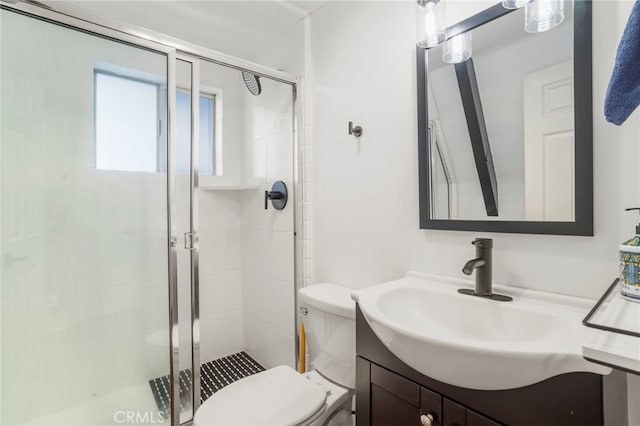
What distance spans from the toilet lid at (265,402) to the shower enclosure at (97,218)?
0.47m

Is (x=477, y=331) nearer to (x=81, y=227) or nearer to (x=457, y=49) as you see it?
(x=457, y=49)

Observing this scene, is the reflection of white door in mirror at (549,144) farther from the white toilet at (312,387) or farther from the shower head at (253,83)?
the shower head at (253,83)

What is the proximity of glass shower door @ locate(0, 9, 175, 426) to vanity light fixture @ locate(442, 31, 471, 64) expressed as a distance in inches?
46.7

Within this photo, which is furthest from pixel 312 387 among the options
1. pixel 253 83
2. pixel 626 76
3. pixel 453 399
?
pixel 253 83

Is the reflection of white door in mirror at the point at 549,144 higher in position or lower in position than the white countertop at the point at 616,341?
higher

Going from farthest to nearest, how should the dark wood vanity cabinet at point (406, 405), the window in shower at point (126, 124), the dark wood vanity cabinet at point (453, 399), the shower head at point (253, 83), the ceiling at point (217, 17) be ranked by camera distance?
the shower head at point (253, 83) → the ceiling at point (217, 17) → the window in shower at point (126, 124) → the dark wood vanity cabinet at point (406, 405) → the dark wood vanity cabinet at point (453, 399)

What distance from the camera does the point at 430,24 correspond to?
107cm

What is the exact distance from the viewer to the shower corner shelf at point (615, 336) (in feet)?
1.44

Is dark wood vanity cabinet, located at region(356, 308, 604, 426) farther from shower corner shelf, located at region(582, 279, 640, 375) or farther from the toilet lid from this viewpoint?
the toilet lid

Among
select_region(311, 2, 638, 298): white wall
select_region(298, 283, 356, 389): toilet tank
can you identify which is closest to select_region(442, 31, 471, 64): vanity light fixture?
select_region(311, 2, 638, 298): white wall

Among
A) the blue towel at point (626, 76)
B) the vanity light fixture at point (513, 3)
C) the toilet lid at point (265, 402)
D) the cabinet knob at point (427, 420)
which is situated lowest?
the toilet lid at point (265, 402)

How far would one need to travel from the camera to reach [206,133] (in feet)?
7.75

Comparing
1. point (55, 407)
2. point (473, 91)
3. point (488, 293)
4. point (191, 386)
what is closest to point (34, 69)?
point (55, 407)

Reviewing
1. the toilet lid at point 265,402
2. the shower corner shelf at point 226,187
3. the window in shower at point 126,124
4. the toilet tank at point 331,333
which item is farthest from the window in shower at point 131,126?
the toilet lid at point 265,402
